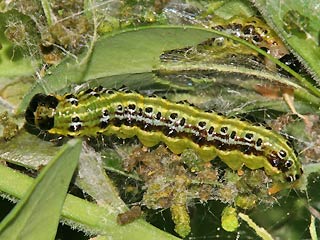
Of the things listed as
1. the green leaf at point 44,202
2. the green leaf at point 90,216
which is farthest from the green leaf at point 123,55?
the green leaf at point 44,202

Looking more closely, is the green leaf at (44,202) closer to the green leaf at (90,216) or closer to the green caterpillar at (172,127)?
the green leaf at (90,216)

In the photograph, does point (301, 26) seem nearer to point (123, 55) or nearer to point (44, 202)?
point (123, 55)

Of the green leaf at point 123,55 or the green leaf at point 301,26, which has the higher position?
the green leaf at point 301,26

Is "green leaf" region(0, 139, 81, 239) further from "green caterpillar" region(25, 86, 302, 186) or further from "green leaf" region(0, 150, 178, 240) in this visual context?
"green caterpillar" region(25, 86, 302, 186)

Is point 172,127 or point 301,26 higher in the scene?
point 301,26

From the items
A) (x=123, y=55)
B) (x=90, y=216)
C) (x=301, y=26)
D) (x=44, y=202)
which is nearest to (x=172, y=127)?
(x=123, y=55)

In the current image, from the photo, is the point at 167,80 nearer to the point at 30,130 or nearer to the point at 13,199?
the point at 30,130
